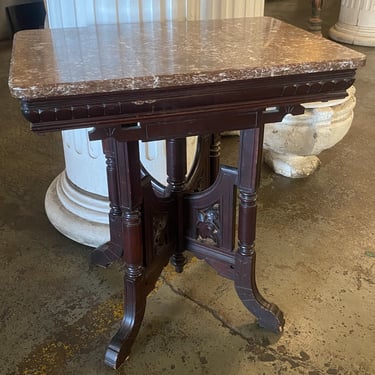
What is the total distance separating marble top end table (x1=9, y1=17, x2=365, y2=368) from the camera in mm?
1131

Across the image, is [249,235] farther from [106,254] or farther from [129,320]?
[106,254]

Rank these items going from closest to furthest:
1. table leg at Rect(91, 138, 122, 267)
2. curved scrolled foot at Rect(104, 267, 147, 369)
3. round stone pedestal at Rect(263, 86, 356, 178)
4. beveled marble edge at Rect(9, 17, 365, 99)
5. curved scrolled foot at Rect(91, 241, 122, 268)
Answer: beveled marble edge at Rect(9, 17, 365, 99) < curved scrolled foot at Rect(104, 267, 147, 369) < table leg at Rect(91, 138, 122, 267) < curved scrolled foot at Rect(91, 241, 122, 268) < round stone pedestal at Rect(263, 86, 356, 178)

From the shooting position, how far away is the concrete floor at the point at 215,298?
5.18ft

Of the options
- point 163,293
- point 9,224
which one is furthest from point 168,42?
point 9,224

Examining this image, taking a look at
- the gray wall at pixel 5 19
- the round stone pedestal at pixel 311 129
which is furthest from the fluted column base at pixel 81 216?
the gray wall at pixel 5 19

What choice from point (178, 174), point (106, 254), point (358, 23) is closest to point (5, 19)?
point (358, 23)

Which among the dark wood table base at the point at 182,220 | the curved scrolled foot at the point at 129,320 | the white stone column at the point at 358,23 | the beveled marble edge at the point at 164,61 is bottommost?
the white stone column at the point at 358,23

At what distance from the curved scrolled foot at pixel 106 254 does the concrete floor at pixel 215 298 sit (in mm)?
47

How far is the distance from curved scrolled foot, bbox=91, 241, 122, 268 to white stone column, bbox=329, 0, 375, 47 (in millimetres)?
3836

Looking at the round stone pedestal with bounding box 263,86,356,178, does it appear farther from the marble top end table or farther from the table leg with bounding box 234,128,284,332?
the table leg with bounding box 234,128,284,332

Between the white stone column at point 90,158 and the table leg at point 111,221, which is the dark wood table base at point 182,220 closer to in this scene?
the table leg at point 111,221

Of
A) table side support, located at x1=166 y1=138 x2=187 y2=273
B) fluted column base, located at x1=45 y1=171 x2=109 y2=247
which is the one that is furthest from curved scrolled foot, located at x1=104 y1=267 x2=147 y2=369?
fluted column base, located at x1=45 y1=171 x2=109 y2=247

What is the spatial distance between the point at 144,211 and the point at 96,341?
45 cm

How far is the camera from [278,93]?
4.11 ft
